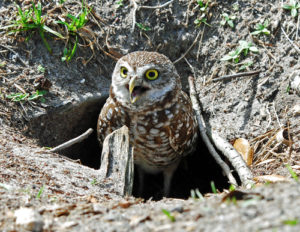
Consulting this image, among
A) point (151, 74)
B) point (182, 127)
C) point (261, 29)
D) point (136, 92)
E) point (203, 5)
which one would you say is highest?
point (203, 5)

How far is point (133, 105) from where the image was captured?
385 cm

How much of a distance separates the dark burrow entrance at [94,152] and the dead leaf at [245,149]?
660mm

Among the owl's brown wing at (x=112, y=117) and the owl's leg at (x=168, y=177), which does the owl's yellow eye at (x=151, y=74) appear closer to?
the owl's brown wing at (x=112, y=117)

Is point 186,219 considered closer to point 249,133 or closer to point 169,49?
point 249,133

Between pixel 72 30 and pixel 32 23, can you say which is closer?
pixel 32 23

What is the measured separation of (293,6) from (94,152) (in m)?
2.99

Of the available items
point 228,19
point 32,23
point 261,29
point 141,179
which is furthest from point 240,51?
point 32,23

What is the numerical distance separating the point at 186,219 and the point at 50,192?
1.29m

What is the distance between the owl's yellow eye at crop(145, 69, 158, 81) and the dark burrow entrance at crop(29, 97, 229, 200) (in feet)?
3.92

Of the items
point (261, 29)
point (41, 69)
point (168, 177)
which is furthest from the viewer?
point (168, 177)

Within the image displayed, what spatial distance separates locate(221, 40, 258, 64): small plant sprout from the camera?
4559mm

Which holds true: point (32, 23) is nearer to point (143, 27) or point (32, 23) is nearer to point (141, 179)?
point (143, 27)

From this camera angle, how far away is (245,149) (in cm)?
417

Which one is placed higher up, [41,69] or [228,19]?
[228,19]
